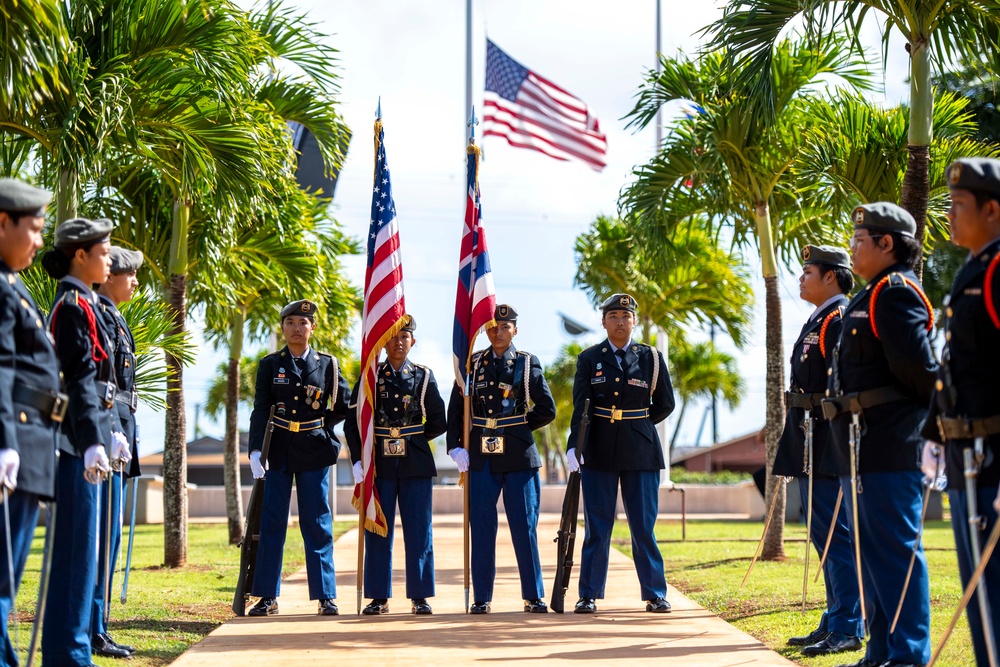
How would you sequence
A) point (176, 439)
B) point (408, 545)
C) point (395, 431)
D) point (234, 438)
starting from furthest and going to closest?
point (234, 438) → point (176, 439) → point (395, 431) → point (408, 545)

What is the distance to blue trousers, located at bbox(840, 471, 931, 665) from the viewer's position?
5312 millimetres

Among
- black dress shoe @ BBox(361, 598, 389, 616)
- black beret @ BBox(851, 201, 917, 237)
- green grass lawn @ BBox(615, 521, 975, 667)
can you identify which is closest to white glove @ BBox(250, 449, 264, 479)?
black dress shoe @ BBox(361, 598, 389, 616)

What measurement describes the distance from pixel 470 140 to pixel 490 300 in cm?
119

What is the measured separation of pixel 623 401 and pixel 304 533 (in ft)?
7.73

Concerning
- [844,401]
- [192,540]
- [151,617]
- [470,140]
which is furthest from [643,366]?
[192,540]

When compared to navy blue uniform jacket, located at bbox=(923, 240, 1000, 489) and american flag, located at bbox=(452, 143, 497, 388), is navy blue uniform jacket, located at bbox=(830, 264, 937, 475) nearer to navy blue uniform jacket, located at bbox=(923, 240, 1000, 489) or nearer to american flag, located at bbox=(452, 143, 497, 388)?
navy blue uniform jacket, located at bbox=(923, 240, 1000, 489)

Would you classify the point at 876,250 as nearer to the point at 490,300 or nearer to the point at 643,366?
the point at 643,366

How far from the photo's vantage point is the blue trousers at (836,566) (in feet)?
21.2

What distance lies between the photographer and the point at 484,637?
691 cm

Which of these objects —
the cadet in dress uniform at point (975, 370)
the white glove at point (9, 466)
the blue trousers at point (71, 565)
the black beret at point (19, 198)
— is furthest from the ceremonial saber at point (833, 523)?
the black beret at point (19, 198)

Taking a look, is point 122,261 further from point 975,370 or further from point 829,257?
point 975,370

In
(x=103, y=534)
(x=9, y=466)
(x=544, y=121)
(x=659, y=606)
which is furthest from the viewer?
(x=544, y=121)

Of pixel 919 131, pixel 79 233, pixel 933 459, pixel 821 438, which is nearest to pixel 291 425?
pixel 79 233

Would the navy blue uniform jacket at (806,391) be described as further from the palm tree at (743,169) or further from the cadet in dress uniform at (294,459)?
the palm tree at (743,169)
